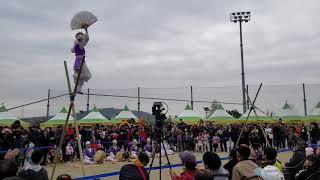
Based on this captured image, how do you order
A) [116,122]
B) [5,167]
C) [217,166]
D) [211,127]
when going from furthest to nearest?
1. [116,122]
2. [211,127]
3. [217,166]
4. [5,167]

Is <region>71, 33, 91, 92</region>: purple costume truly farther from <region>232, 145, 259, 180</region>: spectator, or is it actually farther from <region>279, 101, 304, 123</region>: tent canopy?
<region>279, 101, 304, 123</region>: tent canopy

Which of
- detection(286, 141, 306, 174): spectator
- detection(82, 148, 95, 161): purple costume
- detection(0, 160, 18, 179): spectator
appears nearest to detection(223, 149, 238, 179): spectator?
detection(286, 141, 306, 174): spectator

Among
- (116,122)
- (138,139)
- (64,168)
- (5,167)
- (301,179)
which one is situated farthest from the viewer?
(116,122)

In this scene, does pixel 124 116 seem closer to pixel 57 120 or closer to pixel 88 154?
pixel 57 120

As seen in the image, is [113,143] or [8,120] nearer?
[113,143]

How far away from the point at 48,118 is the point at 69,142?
6682 mm

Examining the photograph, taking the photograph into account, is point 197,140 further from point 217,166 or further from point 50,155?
point 217,166

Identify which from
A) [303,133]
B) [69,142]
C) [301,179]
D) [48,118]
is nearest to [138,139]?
[69,142]

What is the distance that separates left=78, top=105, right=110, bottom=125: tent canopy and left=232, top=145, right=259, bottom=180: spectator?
1836cm

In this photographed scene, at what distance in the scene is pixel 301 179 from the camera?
570 cm

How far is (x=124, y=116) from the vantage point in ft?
79.2

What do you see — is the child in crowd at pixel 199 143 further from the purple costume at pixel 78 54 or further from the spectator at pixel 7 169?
the spectator at pixel 7 169

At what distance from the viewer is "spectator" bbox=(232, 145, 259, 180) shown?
472 cm

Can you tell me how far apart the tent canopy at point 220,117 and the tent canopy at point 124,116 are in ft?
15.5
